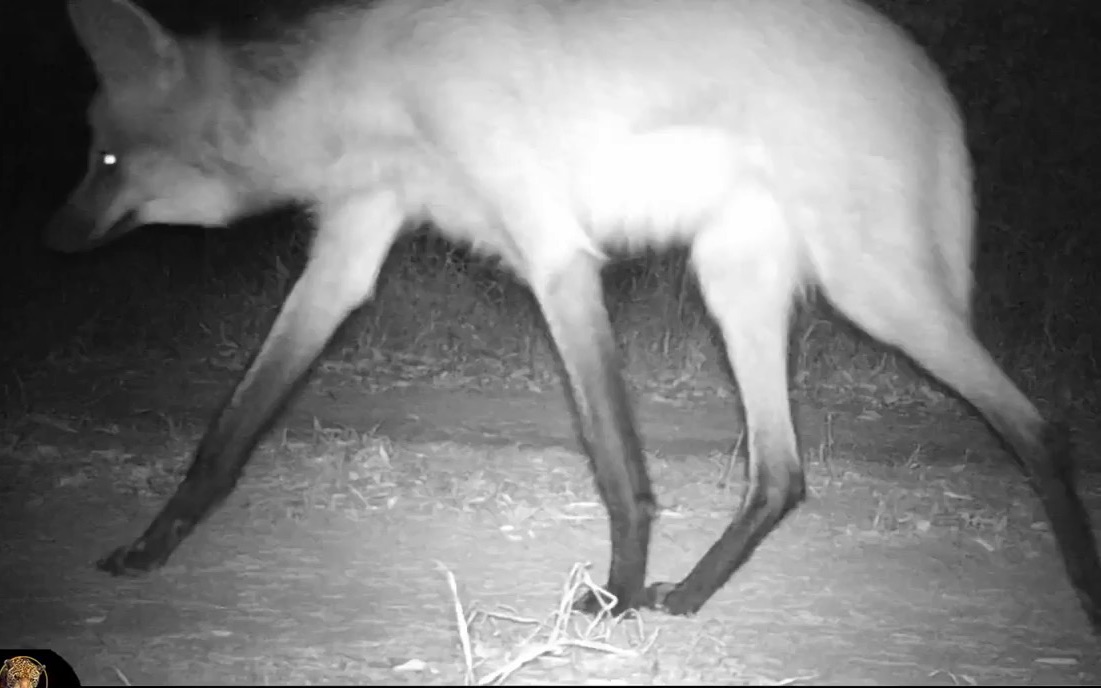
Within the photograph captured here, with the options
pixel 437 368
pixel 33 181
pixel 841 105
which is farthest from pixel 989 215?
pixel 33 181

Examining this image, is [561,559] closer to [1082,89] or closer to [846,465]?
[846,465]

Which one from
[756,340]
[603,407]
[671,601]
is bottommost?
[671,601]

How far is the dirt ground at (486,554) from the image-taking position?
2650 mm

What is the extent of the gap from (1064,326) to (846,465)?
2.35 metres

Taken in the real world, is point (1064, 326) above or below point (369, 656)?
below

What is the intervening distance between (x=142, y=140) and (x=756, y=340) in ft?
5.93

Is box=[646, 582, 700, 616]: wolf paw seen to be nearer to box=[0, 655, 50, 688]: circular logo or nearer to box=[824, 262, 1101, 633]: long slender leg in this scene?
box=[824, 262, 1101, 633]: long slender leg

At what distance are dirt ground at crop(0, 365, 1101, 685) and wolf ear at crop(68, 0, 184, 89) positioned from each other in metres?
1.28

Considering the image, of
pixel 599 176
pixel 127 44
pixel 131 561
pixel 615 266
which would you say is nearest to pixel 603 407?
pixel 599 176

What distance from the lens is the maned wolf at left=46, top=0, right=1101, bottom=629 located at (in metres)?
3.01

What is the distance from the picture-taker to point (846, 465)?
4.37 m

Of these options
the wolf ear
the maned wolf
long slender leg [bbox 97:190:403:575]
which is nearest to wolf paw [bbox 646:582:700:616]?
the maned wolf

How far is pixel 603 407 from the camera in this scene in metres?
3.06

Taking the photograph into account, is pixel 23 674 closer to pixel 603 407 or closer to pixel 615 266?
pixel 603 407
